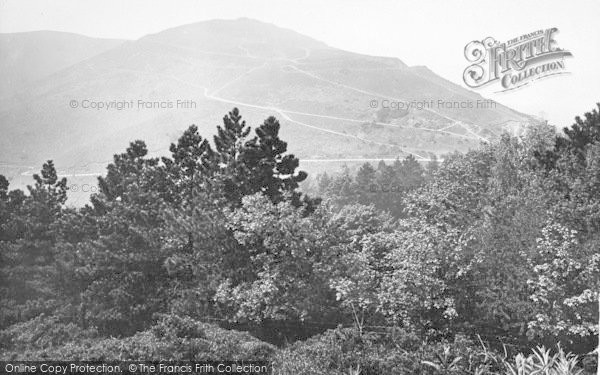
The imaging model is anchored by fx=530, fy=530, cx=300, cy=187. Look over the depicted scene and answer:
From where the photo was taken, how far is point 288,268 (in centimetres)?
2633

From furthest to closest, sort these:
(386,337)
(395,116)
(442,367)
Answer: (395,116)
(386,337)
(442,367)

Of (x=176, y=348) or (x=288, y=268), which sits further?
(x=288, y=268)

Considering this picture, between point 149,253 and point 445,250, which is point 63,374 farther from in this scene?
point 445,250

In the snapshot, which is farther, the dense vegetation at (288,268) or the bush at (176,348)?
the dense vegetation at (288,268)

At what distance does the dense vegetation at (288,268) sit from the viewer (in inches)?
811

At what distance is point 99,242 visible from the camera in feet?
106

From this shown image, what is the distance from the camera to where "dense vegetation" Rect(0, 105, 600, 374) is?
67.6ft

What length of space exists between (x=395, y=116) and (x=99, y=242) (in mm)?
126915

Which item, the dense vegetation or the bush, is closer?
the bush

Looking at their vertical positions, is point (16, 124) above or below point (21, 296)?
above

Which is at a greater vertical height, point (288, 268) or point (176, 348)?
point (288, 268)

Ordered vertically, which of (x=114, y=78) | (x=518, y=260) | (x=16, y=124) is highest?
(x=114, y=78)

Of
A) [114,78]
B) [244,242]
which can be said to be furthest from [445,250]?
[114,78]

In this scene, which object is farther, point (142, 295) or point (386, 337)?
point (142, 295)
